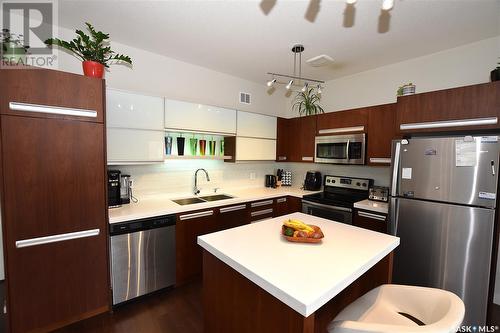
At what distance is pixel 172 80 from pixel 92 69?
1.08m

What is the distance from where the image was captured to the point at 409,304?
118cm

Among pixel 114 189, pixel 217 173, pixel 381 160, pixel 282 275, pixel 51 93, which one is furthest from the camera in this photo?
pixel 217 173

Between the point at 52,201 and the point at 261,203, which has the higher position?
the point at 52,201

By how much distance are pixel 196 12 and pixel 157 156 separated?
146cm

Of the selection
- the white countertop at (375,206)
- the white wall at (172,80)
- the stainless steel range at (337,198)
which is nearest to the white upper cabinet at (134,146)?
the white wall at (172,80)

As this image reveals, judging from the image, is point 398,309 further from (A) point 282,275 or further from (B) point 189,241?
(B) point 189,241

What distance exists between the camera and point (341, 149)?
298 cm

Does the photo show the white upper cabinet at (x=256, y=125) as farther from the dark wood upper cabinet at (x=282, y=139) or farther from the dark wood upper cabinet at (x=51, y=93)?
the dark wood upper cabinet at (x=51, y=93)

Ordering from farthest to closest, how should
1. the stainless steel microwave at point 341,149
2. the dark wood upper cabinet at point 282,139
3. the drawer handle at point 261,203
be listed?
the dark wood upper cabinet at point 282,139, the drawer handle at point 261,203, the stainless steel microwave at point 341,149

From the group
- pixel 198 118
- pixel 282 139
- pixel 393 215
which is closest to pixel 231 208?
pixel 198 118

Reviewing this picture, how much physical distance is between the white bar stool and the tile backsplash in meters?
2.03

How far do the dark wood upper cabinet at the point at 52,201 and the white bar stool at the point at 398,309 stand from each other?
1.96 m

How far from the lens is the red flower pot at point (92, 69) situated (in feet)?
6.07

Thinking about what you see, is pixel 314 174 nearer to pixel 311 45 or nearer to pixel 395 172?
pixel 395 172
